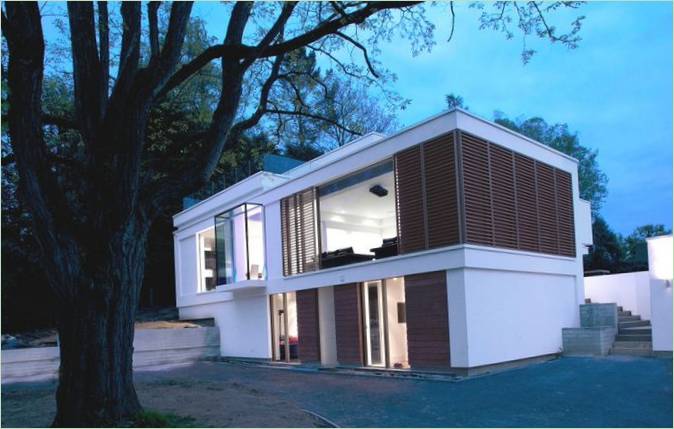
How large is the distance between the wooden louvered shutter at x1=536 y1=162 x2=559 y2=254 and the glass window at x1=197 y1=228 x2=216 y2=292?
12.6 m

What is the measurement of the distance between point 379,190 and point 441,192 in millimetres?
3840

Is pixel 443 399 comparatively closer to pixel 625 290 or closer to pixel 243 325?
pixel 625 290

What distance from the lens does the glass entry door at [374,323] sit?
48.5ft

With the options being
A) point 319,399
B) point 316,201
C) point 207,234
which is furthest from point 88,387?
point 207,234

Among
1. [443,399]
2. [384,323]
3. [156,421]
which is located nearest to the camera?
[156,421]

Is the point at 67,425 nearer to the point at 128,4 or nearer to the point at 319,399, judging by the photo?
the point at 319,399

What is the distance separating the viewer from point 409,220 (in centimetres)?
1374

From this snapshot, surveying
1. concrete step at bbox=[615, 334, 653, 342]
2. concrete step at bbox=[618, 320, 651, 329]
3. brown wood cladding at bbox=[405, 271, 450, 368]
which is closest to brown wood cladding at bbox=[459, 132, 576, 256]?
brown wood cladding at bbox=[405, 271, 450, 368]

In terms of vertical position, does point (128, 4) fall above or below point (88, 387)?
above

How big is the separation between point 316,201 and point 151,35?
348 inches

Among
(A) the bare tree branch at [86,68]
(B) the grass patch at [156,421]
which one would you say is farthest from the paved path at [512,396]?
(A) the bare tree branch at [86,68]

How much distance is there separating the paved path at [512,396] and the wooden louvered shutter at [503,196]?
2973mm

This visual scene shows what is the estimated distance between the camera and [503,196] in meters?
13.8

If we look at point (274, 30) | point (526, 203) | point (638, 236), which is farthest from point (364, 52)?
point (638, 236)
